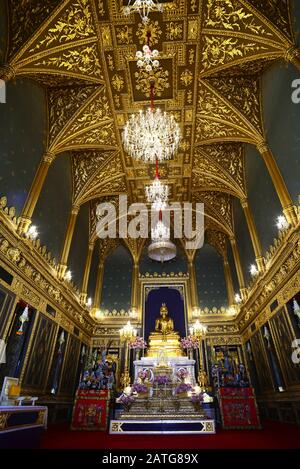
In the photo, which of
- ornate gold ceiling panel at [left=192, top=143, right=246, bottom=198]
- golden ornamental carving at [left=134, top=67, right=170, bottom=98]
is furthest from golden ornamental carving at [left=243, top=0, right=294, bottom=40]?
ornate gold ceiling panel at [left=192, top=143, right=246, bottom=198]

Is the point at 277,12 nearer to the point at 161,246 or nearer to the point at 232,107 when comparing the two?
the point at 232,107

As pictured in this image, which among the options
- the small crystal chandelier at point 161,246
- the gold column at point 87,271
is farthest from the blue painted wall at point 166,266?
the small crystal chandelier at point 161,246

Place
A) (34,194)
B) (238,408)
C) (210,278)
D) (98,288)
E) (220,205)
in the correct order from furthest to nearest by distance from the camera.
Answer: (210,278), (98,288), (220,205), (34,194), (238,408)

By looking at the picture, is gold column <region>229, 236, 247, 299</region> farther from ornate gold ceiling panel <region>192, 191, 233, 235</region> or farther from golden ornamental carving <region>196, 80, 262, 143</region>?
golden ornamental carving <region>196, 80, 262, 143</region>

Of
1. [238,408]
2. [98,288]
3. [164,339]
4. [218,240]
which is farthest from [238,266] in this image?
[98,288]

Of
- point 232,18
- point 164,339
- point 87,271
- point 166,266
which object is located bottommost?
point 164,339

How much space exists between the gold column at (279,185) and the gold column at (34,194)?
816 cm

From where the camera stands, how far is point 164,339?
15.5m

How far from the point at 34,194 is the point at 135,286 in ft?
32.2

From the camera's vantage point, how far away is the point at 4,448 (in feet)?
14.4

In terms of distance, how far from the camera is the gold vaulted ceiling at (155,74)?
855 cm

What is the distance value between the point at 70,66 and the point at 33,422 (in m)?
10.4

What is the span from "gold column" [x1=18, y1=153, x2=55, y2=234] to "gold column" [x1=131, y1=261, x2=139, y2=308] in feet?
31.4
